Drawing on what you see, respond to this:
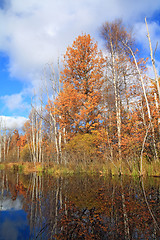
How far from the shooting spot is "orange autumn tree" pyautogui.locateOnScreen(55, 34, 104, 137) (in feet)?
44.6

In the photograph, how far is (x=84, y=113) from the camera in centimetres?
1291

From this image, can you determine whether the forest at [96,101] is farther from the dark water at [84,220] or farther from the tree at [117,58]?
the dark water at [84,220]

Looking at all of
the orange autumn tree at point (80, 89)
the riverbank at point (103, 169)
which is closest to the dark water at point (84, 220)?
the riverbank at point (103, 169)

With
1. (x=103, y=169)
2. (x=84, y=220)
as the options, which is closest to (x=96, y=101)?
(x=103, y=169)

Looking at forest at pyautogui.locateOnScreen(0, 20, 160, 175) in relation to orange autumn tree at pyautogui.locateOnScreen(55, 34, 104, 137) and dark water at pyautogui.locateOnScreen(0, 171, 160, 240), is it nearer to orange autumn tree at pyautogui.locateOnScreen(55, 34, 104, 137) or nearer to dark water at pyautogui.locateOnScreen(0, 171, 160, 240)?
orange autumn tree at pyautogui.locateOnScreen(55, 34, 104, 137)

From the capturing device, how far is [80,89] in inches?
579

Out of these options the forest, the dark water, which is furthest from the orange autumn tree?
the dark water

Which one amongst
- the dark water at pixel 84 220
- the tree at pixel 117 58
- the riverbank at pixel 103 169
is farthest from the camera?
the tree at pixel 117 58

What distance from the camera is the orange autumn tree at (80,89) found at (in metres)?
13.6

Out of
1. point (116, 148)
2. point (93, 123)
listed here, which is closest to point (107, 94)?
point (93, 123)

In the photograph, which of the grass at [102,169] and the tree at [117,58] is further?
the tree at [117,58]

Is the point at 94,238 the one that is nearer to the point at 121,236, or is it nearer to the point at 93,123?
the point at 121,236

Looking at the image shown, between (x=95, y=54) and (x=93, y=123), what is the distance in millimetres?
6431

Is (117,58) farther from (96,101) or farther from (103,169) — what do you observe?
(103,169)
